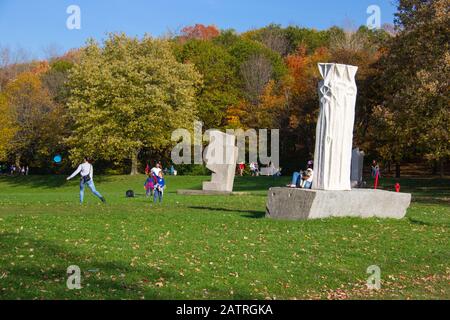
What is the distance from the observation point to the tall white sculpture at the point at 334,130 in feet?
57.6

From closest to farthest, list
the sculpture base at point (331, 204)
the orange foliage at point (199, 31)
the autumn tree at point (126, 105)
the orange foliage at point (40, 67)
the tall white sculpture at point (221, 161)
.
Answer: the sculpture base at point (331, 204) < the tall white sculpture at point (221, 161) < the autumn tree at point (126, 105) < the orange foliage at point (40, 67) < the orange foliage at point (199, 31)

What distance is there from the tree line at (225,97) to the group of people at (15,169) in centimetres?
125

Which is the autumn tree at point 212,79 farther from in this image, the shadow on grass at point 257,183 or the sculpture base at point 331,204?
the sculpture base at point 331,204

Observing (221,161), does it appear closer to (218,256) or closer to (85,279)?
(218,256)

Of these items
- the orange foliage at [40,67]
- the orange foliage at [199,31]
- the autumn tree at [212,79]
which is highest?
the orange foliage at [199,31]

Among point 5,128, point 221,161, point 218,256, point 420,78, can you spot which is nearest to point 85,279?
point 218,256

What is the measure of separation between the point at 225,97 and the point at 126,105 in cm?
1555

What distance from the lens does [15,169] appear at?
226 feet

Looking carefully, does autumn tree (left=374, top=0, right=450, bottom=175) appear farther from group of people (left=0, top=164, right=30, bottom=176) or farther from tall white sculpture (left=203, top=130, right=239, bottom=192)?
group of people (left=0, top=164, right=30, bottom=176)

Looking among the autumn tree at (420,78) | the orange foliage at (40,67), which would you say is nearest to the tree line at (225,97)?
the autumn tree at (420,78)

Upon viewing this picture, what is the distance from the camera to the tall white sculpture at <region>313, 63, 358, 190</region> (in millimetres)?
17562

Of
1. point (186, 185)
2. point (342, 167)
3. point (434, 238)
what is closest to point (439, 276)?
point (434, 238)

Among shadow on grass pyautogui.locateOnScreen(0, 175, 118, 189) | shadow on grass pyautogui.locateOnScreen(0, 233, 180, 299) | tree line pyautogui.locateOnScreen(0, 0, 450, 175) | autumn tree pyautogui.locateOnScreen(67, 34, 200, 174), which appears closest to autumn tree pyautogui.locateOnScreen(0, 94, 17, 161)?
tree line pyautogui.locateOnScreen(0, 0, 450, 175)

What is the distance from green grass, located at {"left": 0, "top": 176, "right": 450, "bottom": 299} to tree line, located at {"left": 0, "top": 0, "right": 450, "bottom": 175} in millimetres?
18559
